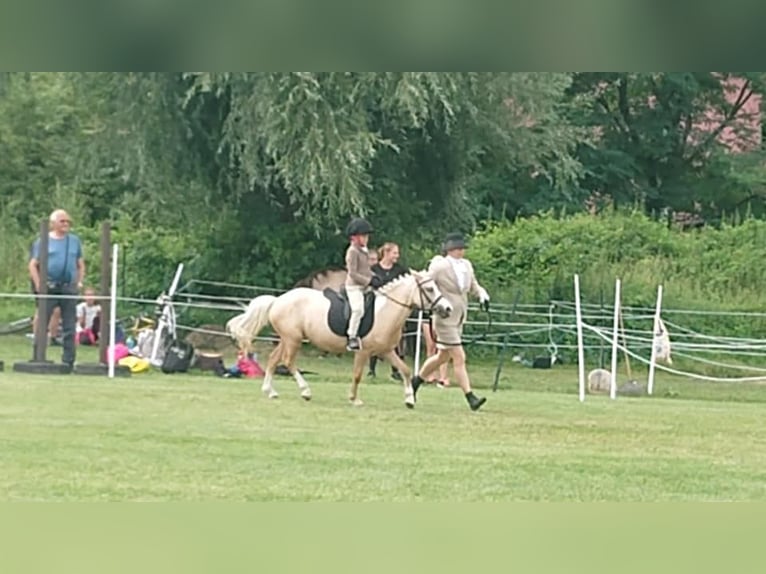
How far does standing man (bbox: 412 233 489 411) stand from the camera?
40.5 ft

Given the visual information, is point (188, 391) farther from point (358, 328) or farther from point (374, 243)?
point (374, 243)

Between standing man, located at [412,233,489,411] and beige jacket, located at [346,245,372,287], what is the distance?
22.8 inches

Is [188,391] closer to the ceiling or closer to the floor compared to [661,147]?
closer to the floor

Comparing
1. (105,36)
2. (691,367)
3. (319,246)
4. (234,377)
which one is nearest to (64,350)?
(234,377)

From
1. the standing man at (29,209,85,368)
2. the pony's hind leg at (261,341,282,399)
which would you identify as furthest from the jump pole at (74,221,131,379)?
the pony's hind leg at (261,341,282,399)

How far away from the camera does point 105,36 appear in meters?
1.51

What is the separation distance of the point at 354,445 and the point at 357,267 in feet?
12.1

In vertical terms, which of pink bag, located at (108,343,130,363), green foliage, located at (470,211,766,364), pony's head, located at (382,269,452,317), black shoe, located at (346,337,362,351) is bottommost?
pink bag, located at (108,343,130,363)

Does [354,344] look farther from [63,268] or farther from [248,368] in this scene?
[248,368]

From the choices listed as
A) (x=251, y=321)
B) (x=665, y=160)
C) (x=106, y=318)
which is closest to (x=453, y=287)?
(x=251, y=321)

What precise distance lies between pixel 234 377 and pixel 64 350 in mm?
2275

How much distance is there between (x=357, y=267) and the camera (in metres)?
12.5

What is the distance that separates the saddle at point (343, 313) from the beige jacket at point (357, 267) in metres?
0.21

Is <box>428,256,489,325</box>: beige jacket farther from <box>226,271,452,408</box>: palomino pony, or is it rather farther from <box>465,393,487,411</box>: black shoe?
<box>465,393,487,411</box>: black shoe
